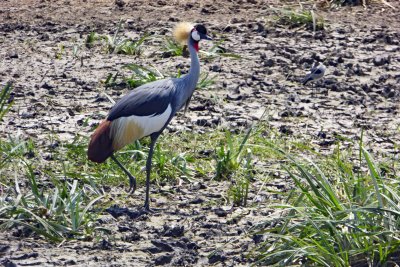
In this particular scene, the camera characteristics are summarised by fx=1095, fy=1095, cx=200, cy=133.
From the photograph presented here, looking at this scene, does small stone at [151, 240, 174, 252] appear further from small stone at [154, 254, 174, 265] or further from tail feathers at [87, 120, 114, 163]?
tail feathers at [87, 120, 114, 163]

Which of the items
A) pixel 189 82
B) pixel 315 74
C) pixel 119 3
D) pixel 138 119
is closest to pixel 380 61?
pixel 315 74

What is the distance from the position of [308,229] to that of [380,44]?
621 cm

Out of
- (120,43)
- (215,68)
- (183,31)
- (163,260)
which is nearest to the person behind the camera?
(163,260)

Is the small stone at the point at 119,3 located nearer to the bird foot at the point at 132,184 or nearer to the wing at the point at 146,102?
the wing at the point at 146,102

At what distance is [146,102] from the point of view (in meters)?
8.27

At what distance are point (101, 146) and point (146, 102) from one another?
1.69ft

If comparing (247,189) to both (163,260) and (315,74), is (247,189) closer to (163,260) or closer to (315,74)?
(163,260)

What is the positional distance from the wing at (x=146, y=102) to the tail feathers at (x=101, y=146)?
0.13 meters

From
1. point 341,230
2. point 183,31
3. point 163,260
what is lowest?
point 163,260

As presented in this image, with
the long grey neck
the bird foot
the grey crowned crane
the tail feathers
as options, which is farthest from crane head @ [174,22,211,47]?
the bird foot

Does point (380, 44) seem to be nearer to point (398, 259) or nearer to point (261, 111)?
point (261, 111)

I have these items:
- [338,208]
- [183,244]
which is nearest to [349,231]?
[338,208]

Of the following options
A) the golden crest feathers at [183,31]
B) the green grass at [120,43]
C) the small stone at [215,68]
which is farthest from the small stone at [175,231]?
the green grass at [120,43]

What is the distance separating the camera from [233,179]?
8.36m
